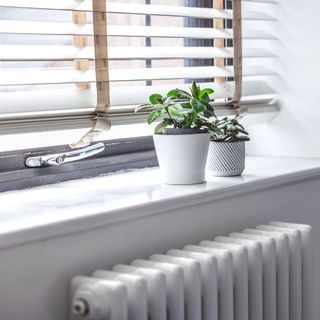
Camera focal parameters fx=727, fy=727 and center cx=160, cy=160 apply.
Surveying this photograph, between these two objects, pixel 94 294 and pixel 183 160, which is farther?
pixel 183 160

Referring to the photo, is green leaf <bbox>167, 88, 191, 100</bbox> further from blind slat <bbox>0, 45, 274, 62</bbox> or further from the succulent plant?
blind slat <bbox>0, 45, 274, 62</bbox>

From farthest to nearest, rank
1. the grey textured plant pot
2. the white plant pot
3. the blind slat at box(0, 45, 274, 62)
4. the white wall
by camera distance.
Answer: the white wall < the grey textured plant pot < the white plant pot < the blind slat at box(0, 45, 274, 62)

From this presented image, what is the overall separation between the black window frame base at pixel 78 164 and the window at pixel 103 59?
8 cm

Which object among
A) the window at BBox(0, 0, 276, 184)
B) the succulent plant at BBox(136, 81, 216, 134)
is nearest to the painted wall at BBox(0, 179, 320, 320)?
the succulent plant at BBox(136, 81, 216, 134)

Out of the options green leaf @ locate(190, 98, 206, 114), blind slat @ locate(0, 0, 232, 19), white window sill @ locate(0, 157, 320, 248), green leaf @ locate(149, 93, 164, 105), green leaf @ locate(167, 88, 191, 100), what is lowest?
white window sill @ locate(0, 157, 320, 248)

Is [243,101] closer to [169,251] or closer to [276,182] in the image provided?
[276,182]

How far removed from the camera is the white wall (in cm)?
204

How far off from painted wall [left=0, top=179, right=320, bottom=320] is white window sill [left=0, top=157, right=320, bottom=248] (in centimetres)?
3

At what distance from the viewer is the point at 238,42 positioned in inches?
78.8

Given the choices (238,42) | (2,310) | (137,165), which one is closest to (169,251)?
(2,310)

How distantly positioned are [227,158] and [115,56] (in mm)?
365

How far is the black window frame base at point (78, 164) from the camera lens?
1638 millimetres

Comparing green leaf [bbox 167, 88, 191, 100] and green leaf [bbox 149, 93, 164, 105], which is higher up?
green leaf [bbox 167, 88, 191, 100]

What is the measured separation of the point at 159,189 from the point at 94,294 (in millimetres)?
431
